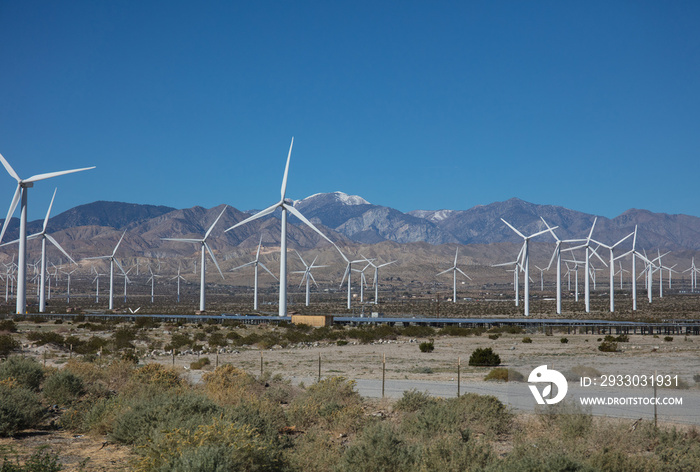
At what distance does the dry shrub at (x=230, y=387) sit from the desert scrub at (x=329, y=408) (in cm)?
151

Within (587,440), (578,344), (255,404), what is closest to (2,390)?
(255,404)

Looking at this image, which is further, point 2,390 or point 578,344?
point 578,344

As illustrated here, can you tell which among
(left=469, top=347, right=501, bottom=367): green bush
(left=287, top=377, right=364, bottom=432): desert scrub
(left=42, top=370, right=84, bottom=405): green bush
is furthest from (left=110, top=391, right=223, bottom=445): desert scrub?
(left=469, top=347, right=501, bottom=367): green bush

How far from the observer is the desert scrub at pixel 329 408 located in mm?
18375

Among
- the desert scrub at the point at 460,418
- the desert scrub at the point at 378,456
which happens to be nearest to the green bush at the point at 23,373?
the desert scrub at the point at 460,418

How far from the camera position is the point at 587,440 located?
52.5 feet

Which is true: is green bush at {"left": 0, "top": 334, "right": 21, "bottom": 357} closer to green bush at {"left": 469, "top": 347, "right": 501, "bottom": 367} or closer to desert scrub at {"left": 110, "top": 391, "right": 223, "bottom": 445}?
desert scrub at {"left": 110, "top": 391, "right": 223, "bottom": 445}

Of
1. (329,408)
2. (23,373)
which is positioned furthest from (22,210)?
(329,408)

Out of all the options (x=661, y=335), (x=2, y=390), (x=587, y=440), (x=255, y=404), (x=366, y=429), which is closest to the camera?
(x=366, y=429)

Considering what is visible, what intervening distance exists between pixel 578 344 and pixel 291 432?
4310 centimetres

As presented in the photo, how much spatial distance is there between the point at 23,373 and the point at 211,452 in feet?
52.3

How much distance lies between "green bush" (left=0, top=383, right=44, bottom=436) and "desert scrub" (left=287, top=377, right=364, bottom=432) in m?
7.36

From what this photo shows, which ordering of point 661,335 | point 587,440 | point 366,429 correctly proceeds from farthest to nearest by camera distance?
point 661,335
point 587,440
point 366,429

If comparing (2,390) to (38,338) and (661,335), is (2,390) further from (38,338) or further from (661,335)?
(661,335)
